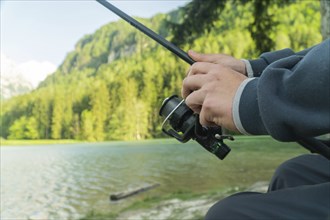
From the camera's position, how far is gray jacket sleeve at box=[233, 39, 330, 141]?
0.94m

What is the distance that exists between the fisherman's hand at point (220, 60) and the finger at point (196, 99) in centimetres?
41

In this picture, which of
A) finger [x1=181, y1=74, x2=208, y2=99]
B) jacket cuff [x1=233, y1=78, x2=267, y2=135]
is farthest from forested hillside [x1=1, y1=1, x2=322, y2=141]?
jacket cuff [x1=233, y1=78, x2=267, y2=135]

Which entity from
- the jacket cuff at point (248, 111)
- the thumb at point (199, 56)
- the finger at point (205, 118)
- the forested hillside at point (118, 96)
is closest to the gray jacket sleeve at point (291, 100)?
the jacket cuff at point (248, 111)

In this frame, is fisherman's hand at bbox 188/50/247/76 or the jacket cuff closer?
the jacket cuff

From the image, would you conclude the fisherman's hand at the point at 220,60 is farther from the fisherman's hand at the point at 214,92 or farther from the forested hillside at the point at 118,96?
the forested hillside at the point at 118,96

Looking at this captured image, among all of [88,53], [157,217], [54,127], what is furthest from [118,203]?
[88,53]

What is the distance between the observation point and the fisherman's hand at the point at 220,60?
1.66m

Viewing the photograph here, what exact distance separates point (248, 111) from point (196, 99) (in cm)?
21

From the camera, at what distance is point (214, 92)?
1191 millimetres

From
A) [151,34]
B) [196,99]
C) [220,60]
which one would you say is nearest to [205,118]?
[196,99]

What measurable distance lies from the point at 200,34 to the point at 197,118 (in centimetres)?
858

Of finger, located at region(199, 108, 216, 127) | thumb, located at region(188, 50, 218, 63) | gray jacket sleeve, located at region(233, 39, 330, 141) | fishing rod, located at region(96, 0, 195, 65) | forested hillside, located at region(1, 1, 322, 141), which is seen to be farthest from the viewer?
forested hillside, located at region(1, 1, 322, 141)

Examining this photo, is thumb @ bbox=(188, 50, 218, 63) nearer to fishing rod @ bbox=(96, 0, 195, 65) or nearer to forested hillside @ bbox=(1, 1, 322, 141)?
fishing rod @ bbox=(96, 0, 195, 65)

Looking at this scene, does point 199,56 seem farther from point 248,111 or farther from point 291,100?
point 291,100
